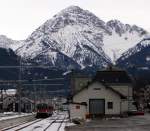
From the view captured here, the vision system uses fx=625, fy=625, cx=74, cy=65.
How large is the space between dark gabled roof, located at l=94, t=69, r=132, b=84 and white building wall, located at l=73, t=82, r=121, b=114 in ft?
93.2

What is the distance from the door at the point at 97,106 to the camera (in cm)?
9638

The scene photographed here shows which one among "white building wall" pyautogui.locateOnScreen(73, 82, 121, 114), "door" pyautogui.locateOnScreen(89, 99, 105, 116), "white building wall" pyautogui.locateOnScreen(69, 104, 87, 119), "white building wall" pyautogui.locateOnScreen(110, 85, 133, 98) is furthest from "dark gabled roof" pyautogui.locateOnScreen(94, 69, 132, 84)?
"white building wall" pyautogui.locateOnScreen(69, 104, 87, 119)

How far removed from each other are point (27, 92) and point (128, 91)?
57.2 m

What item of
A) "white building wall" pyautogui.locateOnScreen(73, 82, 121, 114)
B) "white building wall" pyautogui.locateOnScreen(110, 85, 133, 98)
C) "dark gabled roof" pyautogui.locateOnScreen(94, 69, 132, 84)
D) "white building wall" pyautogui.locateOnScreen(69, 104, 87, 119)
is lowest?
"white building wall" pyautogui.locateOnScreen(69, 104, 87, 119)

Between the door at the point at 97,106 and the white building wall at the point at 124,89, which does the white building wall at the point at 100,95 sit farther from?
the white building wall at the point at 124,89

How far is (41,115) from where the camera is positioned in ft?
356

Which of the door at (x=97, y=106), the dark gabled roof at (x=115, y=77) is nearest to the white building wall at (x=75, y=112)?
the door at (x=97, y=106)

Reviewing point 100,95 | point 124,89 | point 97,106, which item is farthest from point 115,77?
point 100,95

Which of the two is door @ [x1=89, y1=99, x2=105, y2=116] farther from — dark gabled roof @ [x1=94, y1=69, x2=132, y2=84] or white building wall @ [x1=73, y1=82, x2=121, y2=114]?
dark gabled roof @ [x1=94, y1=69, x2=132, y2=84]

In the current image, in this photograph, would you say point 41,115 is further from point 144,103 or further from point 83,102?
point 144,103

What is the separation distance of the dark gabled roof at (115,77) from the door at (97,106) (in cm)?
2819

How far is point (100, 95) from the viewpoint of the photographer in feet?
319

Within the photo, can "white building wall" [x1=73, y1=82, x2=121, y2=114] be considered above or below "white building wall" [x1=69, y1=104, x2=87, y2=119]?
above

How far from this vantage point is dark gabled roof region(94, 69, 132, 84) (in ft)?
417
